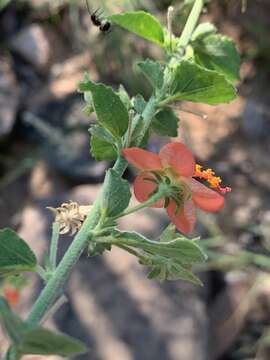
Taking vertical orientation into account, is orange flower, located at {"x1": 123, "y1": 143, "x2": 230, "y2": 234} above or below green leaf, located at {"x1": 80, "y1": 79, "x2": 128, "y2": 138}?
below

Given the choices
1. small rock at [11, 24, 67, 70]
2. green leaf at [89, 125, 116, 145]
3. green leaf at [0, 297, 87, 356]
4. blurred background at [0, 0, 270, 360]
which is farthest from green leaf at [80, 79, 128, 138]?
small rock at [11, 24, 67, 70]

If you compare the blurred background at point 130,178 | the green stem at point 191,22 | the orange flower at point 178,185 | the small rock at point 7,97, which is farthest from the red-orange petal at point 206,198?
the small rock at point 7,97

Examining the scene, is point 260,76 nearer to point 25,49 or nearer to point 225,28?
point 225,28

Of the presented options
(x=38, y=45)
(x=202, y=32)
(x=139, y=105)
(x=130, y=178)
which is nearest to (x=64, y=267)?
(x=139, y=105)

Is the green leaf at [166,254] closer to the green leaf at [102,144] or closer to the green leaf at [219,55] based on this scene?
the green leaf at [102,144]

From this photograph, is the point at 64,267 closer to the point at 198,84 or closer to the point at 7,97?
the point at 198,84

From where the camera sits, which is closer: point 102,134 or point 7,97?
point 102,134

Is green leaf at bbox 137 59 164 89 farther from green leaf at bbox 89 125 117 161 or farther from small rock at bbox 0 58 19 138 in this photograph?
small rock at bbox 0 58 19 138
